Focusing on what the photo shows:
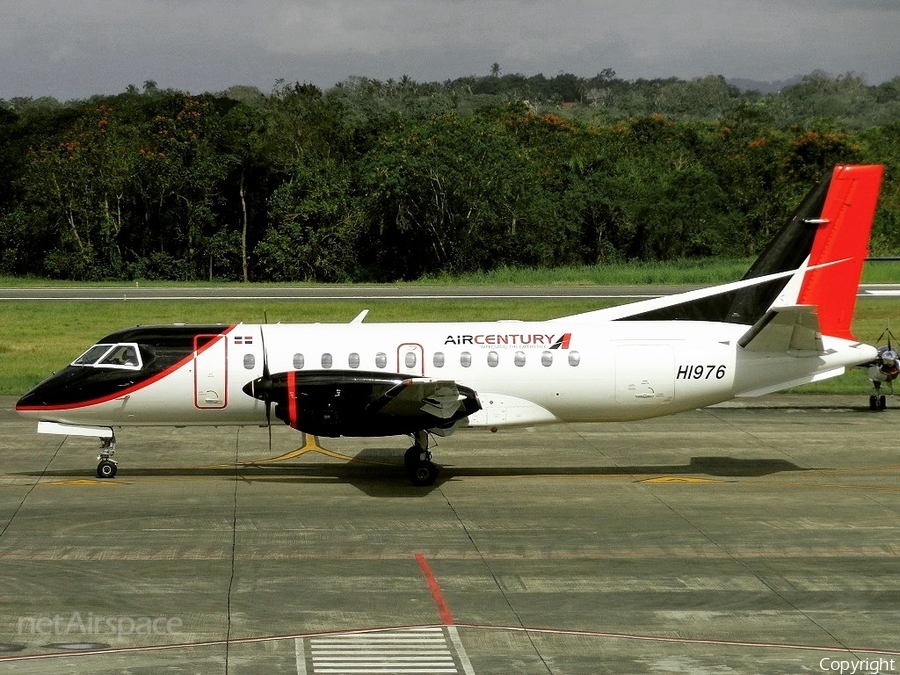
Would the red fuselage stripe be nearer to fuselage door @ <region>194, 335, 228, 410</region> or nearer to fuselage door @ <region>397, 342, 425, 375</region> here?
fuselage door @ <region>194, 335, 228, 410</region>

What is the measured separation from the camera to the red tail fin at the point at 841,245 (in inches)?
851

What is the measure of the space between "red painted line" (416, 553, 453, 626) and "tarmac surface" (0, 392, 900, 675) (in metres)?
0.06

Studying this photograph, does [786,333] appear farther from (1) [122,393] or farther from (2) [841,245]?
(1) [122,393]

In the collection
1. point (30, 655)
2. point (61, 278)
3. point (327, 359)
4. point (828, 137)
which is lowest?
point (61, 278)

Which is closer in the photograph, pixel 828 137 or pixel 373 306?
pixel 373 306

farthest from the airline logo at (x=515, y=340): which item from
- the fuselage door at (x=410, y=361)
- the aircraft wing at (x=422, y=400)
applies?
the aircraft wing at (x=422, y=400)

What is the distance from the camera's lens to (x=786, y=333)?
20578 millimetres

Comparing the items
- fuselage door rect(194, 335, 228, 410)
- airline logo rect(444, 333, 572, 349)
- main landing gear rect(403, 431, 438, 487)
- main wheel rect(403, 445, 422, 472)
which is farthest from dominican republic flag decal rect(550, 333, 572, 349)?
fuselage door rect(194, 335, 228, 410)

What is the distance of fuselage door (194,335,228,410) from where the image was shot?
67.3ft

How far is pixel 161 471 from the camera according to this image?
21.6 meters

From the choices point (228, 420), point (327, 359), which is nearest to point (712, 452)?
point (327, 359)

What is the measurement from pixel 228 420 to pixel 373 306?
29060mm

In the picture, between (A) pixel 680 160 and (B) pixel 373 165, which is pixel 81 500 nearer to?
(B) pixel 373 165

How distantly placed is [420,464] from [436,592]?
619 cm
